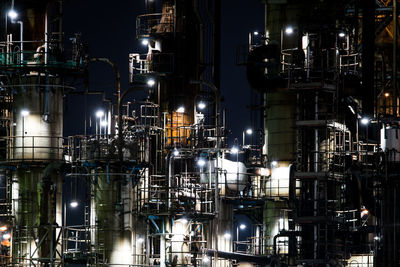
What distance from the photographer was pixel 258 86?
183 feet

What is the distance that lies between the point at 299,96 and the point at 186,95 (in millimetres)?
12365

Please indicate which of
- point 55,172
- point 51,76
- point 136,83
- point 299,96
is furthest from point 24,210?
point 299,96

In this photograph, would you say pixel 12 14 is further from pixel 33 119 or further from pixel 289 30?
pixel 289 30

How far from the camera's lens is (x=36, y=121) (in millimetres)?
52719

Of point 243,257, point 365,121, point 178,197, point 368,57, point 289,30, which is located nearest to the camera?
point 365,121

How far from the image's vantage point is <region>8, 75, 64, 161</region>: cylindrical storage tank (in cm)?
5256

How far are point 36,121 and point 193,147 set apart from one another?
306 inches

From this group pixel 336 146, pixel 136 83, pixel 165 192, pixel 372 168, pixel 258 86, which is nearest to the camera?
pixel 372 168

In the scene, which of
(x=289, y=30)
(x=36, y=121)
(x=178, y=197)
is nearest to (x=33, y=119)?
(x=36, y=121)

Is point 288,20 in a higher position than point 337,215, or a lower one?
higher

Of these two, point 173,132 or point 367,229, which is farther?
point 173,132

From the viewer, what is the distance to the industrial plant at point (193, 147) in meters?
46.6

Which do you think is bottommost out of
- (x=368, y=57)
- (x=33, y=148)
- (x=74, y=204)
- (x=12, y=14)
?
(x=74, y=204)

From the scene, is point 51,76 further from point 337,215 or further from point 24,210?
point 337,215
